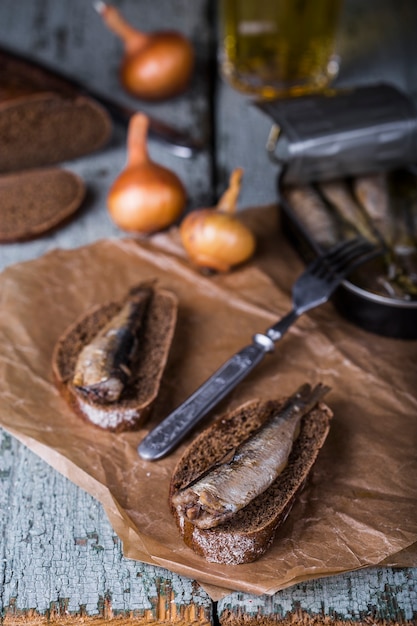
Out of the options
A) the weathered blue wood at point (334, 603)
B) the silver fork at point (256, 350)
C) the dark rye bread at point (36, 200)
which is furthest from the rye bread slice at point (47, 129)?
the weathered blue wood at point (334, 603)

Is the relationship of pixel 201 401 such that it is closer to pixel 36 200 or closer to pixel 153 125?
pixel 36 200

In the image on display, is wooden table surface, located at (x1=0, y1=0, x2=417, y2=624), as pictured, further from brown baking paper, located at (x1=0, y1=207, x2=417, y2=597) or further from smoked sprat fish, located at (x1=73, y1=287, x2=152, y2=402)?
smoked sprat fish, located at (x1=73, y1=287, x2=152, y2=402)

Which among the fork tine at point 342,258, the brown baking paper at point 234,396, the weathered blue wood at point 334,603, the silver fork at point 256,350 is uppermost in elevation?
the fork tine at point 342,258

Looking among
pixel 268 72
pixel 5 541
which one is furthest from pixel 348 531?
pixel 268 72

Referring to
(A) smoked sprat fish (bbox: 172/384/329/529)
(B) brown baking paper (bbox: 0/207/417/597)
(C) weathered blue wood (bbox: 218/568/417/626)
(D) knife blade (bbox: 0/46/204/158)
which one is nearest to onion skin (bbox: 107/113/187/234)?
(B) brown baking paper (bbox: 0/207/417/597)

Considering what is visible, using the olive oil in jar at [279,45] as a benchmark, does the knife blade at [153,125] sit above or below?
below

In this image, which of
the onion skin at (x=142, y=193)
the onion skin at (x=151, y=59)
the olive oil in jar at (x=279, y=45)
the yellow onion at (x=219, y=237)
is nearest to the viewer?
the yellow onion at (x=219, y=237)

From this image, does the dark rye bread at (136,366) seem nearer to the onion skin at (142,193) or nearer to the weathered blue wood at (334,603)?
the onion skin at (142,193)
